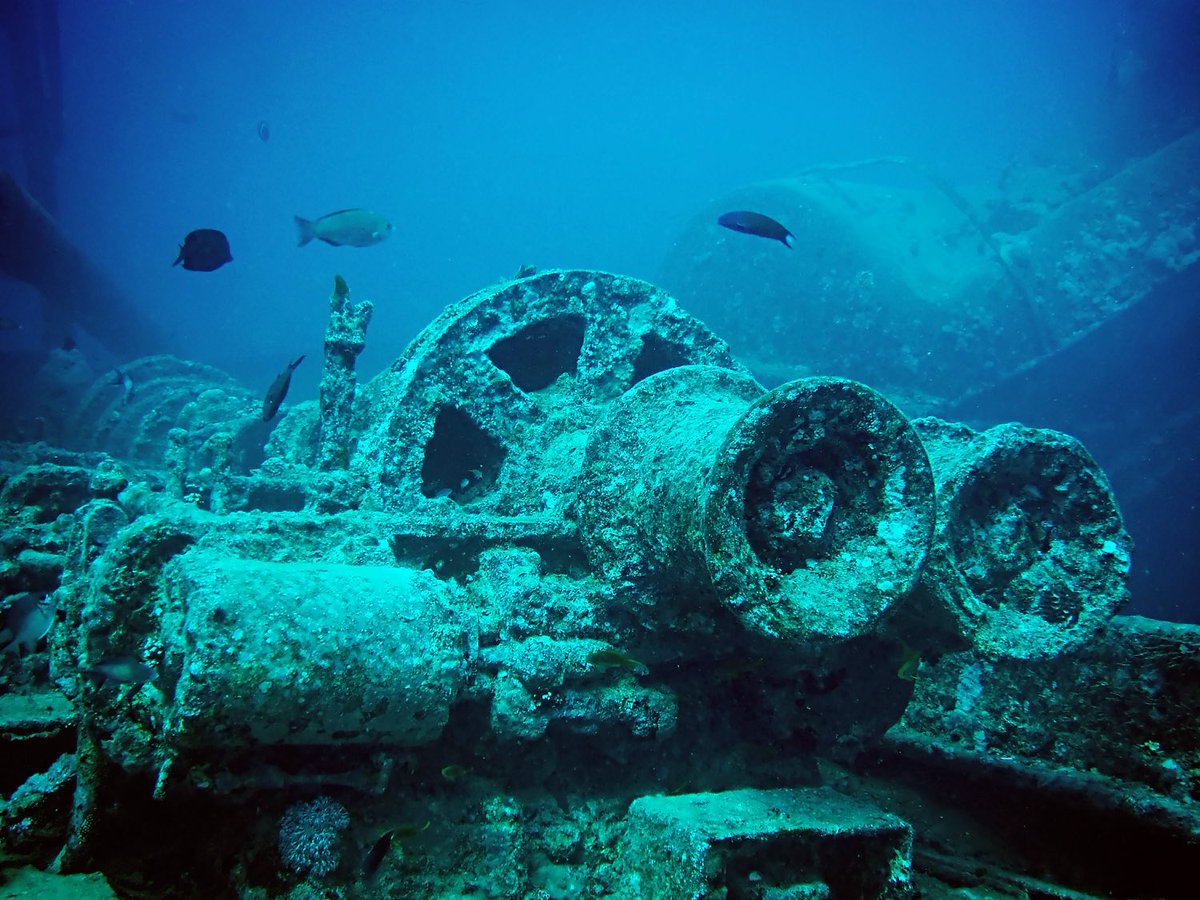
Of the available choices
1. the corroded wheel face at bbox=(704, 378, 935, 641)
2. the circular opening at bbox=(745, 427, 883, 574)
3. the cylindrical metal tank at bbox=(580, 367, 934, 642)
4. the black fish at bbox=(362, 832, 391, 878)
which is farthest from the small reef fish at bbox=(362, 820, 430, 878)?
the circular opening at bbox=(745, 427, 883, 574)

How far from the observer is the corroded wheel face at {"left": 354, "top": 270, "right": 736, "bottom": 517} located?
434cm

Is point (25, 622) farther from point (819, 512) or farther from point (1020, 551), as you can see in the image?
point (1020, 551)

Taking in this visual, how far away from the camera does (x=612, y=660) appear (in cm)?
304

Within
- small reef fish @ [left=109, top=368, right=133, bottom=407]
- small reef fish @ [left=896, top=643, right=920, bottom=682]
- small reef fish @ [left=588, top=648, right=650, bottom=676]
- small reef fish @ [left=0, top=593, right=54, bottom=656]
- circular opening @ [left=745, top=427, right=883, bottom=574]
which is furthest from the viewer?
small reef fish @ [left=109, top=368, right=133, bottom=407]

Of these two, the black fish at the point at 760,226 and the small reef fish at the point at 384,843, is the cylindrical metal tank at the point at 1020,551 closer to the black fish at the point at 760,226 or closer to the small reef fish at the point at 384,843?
the black fish at the point at 760,226

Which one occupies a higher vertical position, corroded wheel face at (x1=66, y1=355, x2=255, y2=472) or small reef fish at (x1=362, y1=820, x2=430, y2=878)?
corroded wheel face at (x1=66, y1=355, x2=255, y2=472)

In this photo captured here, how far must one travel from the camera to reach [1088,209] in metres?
13.3

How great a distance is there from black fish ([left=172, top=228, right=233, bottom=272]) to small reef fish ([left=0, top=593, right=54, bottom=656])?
3103 mm

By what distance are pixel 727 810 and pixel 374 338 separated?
1892 inches

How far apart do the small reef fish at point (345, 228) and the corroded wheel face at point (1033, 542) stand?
7.13 m

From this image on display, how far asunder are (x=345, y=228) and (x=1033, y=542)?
309 inches

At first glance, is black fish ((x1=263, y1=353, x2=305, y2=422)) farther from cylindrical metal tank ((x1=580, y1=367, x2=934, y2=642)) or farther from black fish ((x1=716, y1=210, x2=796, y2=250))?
black fish ((x1=716, y1=210, x2=796, y2=250))

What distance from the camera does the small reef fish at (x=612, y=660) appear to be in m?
3.00

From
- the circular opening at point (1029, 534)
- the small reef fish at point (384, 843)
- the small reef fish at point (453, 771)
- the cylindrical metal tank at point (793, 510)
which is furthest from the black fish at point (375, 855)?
the circular opening at point (1029, 534)
